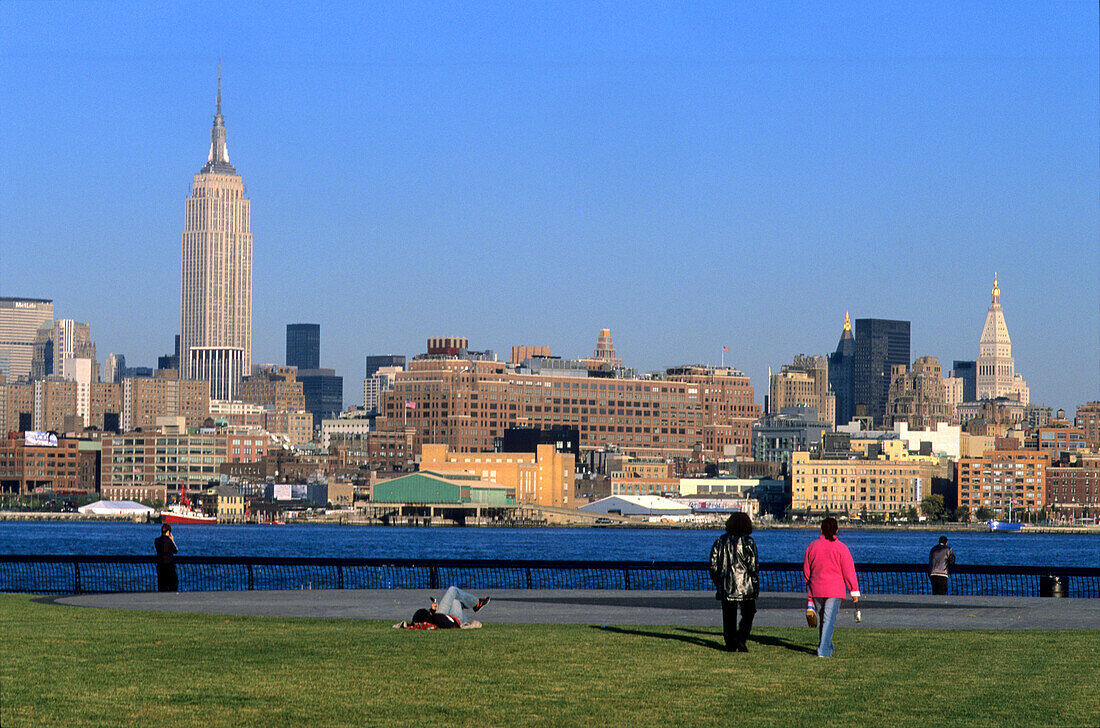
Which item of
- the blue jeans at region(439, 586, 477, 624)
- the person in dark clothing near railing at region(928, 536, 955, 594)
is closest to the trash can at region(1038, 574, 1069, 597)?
the person in dark clothing near railing at region(928, 536, 955, 594)

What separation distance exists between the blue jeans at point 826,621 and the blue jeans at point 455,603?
222 inches

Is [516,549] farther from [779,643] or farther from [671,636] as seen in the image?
[779,643]

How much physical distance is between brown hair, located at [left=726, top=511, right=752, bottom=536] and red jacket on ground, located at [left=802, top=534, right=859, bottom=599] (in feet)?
2.71

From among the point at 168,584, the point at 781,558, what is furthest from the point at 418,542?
the point at 168,584

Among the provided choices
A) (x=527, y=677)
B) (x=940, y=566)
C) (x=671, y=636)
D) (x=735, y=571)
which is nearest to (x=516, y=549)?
(x=940, y=566)

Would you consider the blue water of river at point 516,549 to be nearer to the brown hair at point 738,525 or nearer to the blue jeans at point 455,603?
the blue jeans at point 455,603

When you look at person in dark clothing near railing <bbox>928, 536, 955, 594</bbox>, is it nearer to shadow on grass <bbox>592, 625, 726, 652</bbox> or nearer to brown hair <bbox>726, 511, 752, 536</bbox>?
shadow on grass <bbox>592, 625, 726, 652</bbox>

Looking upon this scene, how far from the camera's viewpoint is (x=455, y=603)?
26078mm

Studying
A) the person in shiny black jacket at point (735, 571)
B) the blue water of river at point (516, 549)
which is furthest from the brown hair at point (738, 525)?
the blue water of river at point (516, 549)

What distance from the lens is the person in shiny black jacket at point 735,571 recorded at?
22.7 meters

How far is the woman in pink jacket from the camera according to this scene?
22.2m

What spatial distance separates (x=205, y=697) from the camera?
18562 millimetres

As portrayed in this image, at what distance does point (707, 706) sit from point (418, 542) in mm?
150838

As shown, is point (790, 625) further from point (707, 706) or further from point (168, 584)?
point (168, 584)
